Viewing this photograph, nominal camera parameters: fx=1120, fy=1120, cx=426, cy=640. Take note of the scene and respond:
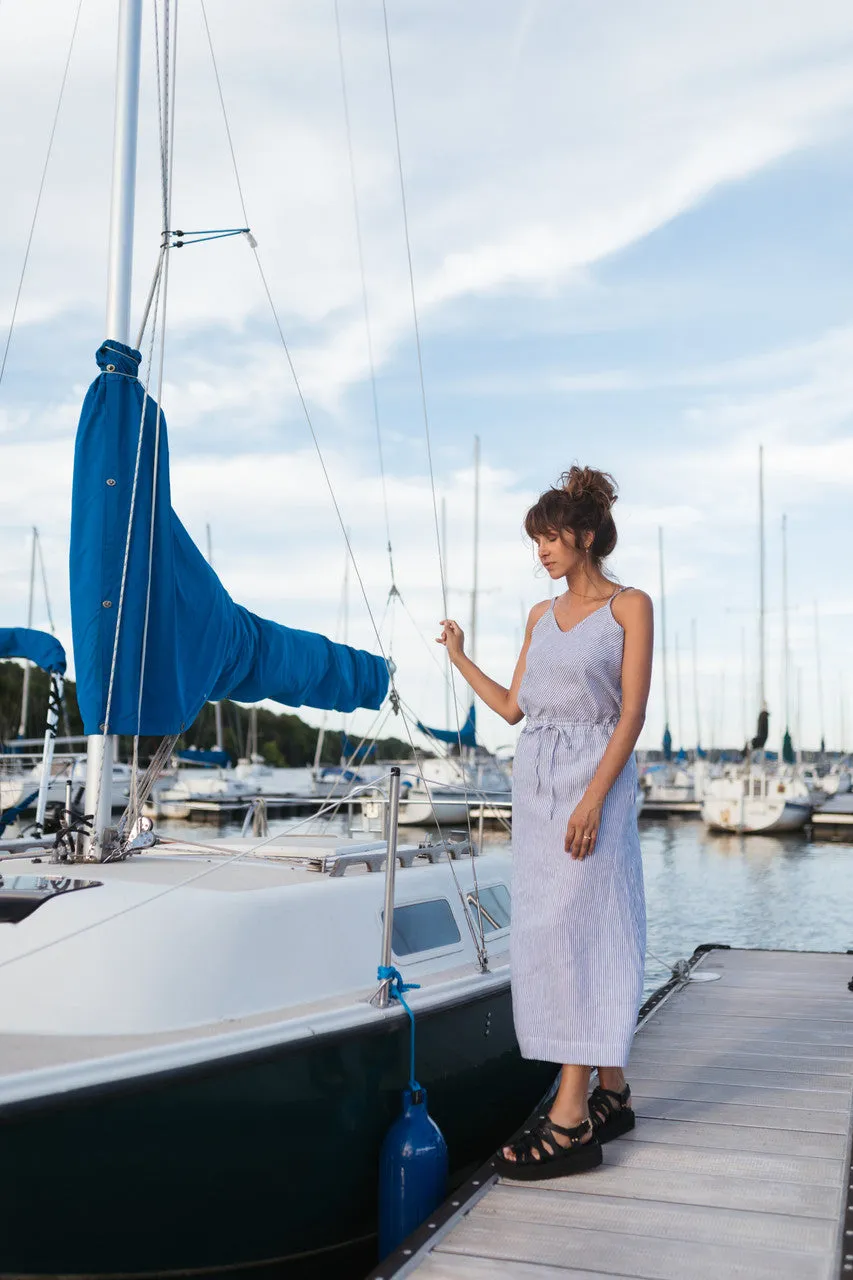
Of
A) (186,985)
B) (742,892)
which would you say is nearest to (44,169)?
(186,985)

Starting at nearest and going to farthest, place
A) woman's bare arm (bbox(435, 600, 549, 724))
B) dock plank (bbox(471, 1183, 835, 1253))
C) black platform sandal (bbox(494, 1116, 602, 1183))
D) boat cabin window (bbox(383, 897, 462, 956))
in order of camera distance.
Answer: dock plank (bbox(471, 1183, 835, 1253))
black platform sandal (bbox(494, 1116, 602, 1183))
woman's bare arm (bbox(435, 600, 549, 724))
boat cabin window (bbox(383, 897, 462, 956))

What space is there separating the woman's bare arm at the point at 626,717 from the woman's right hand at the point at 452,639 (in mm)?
→ 658

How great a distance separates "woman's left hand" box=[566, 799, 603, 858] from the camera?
3852 mm

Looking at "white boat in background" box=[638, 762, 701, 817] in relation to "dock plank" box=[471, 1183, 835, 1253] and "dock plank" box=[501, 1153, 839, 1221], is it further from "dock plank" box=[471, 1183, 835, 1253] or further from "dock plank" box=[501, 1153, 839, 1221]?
"dock plank" box=[471, 1183, 835, 1253]

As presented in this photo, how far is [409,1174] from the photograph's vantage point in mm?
4402

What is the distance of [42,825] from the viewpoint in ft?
22.4

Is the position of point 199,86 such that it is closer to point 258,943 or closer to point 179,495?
point 179,495

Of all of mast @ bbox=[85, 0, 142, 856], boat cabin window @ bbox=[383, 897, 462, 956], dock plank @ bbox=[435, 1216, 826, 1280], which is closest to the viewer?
dock plank @ bbox=[435, 1216, 826, 1280]

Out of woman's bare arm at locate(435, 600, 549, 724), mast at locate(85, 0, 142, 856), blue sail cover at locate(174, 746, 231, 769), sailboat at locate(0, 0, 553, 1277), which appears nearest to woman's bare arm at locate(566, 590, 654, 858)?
woman's bare arm at locate(435, 600, 549, 724)

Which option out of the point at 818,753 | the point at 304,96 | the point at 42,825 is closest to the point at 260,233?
the point at 304,96

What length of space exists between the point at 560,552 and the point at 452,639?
1.82 ft

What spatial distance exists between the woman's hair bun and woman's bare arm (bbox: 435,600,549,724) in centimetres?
52

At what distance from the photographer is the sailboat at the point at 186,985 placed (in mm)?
3723

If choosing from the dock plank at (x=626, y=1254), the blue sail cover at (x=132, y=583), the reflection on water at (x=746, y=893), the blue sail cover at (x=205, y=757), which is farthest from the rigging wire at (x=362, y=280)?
the blue sail cover at (x=205, y=757)
